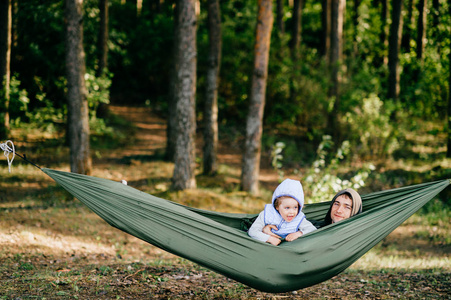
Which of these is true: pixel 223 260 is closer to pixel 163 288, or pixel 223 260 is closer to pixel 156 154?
pixel 163 288

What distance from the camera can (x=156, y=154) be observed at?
8.98 m

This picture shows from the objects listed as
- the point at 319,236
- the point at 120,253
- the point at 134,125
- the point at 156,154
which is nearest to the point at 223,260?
the point at 319,236

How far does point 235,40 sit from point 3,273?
851cm

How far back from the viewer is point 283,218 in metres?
2.82

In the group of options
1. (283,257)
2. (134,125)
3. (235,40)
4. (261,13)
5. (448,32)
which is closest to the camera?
(283,257)

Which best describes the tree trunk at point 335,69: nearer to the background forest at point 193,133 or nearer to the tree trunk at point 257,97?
the background forest at point 193,133

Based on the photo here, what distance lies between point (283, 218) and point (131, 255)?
2.53 meters

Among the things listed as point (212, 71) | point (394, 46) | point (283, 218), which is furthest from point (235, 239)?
point (394, 46)

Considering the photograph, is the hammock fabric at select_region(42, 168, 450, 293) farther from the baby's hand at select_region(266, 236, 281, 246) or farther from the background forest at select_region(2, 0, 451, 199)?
the background forest at select_region(2, 0, 451, 199)

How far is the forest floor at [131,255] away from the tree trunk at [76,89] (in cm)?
77

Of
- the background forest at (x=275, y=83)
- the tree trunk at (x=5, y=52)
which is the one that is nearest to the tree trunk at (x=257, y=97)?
the background forest at (x=275, y=83)

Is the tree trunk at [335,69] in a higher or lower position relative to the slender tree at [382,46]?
lower

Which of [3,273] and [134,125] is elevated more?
[134,125]

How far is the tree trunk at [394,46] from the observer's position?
10688 mm
